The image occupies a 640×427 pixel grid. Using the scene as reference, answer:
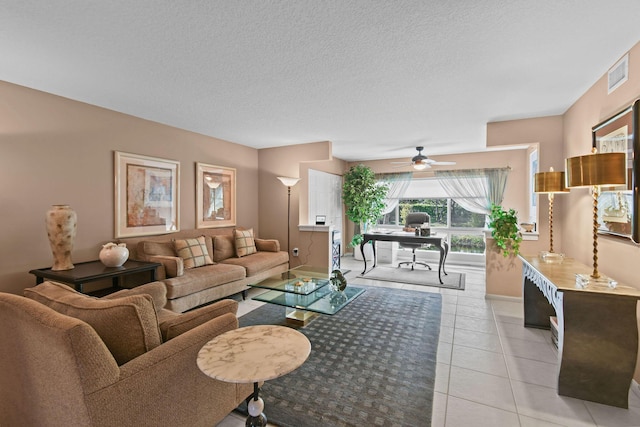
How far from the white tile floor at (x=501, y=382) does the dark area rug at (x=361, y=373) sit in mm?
119

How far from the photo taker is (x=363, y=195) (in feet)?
22.0

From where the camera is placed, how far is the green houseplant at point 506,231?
3701 millimetres

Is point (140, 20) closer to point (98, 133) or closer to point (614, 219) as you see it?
point (98, 133)

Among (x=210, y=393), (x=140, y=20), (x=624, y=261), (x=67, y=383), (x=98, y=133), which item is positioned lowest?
(x=210, y=393)

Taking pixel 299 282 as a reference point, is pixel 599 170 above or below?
above

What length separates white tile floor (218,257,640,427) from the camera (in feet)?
5.97

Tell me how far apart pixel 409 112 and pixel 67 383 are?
3.72 m

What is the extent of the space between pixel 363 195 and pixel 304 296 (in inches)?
157

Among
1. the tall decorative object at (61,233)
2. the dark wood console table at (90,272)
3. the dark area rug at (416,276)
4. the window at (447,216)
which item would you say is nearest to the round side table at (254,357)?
the dark wood console table at (90,272)

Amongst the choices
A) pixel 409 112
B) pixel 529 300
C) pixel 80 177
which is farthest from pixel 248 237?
pixel 529 300

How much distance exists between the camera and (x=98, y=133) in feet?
11.0

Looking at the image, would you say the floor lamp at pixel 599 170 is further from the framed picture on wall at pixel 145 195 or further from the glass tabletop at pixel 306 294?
the framed picture on wall at pixel 145 195

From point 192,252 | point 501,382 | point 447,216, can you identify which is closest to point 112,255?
point 192,252

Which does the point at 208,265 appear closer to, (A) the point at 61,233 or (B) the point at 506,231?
(A) the point at 61,233
